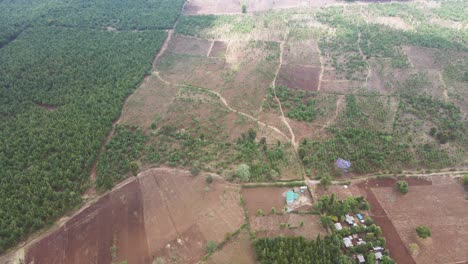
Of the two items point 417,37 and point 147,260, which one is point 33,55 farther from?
point 417,37

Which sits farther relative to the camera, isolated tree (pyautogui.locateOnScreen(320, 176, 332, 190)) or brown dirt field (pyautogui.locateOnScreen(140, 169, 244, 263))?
isolated tree (pyautogui.locateOnScreen(320, 176, 332, 190))

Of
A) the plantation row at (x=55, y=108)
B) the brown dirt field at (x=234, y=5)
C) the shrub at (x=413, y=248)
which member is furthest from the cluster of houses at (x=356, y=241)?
the brown dirt field at (x=234, y=5)

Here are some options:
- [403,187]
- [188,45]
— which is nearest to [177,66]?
[188,45]

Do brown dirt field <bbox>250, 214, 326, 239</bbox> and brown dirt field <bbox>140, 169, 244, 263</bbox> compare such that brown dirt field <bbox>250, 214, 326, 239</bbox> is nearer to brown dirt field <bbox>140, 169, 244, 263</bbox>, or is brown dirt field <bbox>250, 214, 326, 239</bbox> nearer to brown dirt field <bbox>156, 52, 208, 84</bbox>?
brown dirt field <bbox>140, 169, 244, 263</bbox>

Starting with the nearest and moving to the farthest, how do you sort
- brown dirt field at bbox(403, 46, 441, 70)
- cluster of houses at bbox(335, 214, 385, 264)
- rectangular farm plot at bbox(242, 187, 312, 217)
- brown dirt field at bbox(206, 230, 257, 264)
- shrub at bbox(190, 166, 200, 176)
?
cluster of houses at bbox(335, 214, 385, 264) → brown dirt field at bbox(206, 230, 257, 264) → rectangular farm plot at bbox(242, 187, 312, 217) → shrub at bbox(190, 166, 200, 176) → brown dirt field at bbox(403, 46, 441, 70)

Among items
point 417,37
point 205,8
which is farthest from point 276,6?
point 417,37

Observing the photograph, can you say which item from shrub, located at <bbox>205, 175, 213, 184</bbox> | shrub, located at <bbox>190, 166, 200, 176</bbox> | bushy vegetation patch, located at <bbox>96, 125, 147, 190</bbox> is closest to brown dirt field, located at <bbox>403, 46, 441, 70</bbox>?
shrub, located at <bbox>205, 175, 213, 184</bbox>
